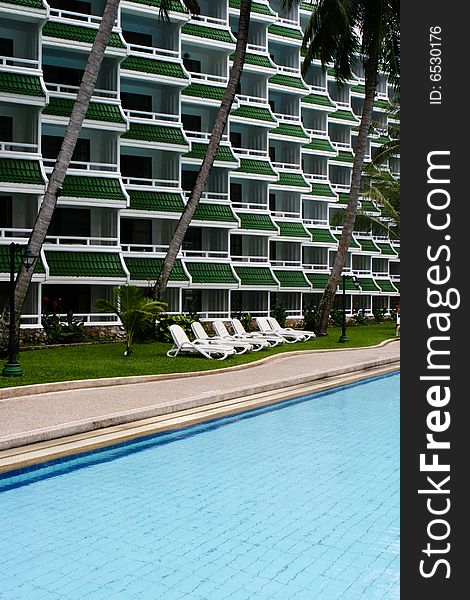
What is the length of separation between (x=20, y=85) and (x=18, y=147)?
2759mm

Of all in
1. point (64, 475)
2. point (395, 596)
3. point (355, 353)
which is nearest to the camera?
point (395, 596)

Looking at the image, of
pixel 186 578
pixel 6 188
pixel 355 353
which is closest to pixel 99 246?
pixel 6 188

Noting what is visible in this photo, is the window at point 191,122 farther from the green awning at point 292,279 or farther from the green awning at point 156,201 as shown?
the green awning at point 292,279

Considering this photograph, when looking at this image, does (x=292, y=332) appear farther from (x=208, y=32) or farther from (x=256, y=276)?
(x=208, y=32)

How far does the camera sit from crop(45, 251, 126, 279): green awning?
Answer: 3050 centimetres

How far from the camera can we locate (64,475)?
33.0 feet

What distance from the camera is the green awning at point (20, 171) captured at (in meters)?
28.4

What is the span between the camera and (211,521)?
327 inches

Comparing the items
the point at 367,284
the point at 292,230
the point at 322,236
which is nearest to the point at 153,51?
the point at 292,230

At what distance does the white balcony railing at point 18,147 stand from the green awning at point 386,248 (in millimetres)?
31094

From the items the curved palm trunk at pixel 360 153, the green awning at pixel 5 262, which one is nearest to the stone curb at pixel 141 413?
the curved palm trunk at pixel 360 153

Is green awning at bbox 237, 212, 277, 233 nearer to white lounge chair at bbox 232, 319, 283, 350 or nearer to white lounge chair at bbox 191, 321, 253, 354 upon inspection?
white lounge chair at bbox 232, 319, 283, 350

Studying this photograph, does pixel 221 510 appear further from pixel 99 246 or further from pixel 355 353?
pixel 99 246

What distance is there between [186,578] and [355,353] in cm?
2104
